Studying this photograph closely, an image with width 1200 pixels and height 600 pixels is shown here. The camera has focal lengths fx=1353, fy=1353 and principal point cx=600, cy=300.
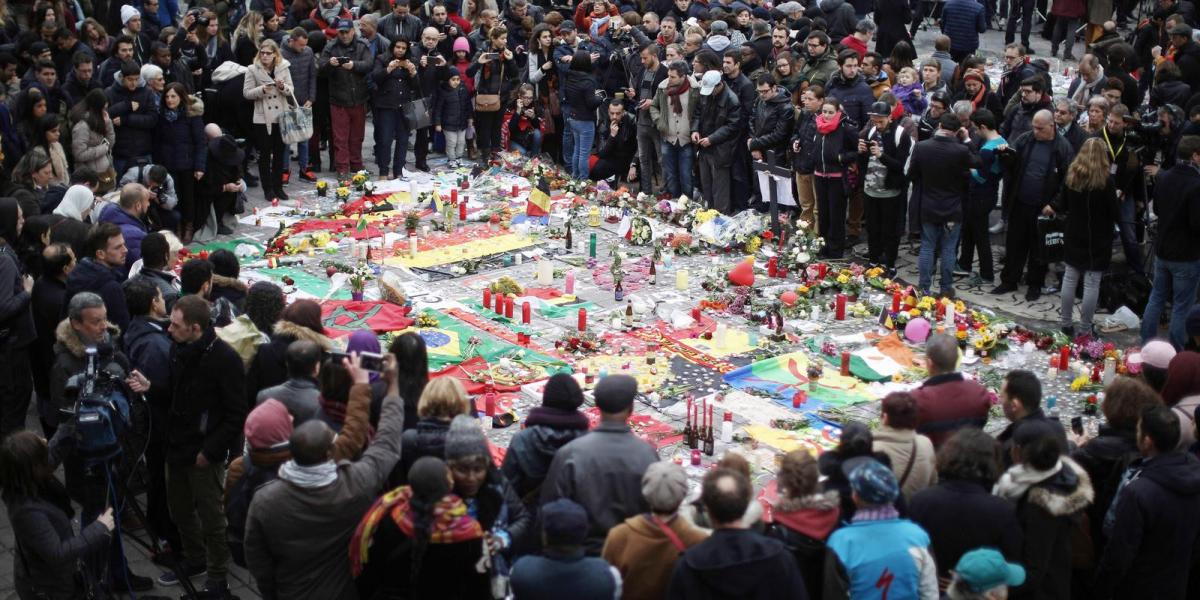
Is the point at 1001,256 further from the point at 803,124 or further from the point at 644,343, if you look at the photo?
the point at 644,343

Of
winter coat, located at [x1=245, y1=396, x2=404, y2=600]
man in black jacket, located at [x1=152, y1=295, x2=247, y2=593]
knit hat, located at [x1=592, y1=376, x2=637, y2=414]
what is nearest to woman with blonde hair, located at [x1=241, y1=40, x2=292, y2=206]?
man in black jacket, located at [x1=152, y1=295, x2=247, y2=593]

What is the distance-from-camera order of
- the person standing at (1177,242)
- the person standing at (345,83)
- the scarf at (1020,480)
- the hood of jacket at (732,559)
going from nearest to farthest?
Answer: the hood of jacket at (732,559) < the scarf at (1020,480) < the person standing at (1177,242) < the person standing at (345,83)

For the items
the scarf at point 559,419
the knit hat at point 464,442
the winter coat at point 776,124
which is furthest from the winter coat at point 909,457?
the winter coat at point 776,124

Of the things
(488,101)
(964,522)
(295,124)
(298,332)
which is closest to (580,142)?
(488,101)

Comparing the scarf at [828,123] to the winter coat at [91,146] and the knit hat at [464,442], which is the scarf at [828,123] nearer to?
the winter coat at [91,146]

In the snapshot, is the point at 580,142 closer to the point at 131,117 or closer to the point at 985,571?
the point at 131,117

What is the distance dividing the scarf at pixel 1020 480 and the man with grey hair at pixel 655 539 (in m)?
1.59

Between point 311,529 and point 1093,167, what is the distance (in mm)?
8346

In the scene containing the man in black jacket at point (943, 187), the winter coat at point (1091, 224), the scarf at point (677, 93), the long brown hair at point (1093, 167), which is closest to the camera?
the long brown hair at point (1093, 167)

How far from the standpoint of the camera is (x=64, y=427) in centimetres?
752

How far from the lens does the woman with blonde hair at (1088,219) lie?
12141 mm

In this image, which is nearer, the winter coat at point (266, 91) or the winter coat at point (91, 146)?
the winter coat at point (91, 146)

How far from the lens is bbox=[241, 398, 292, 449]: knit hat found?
→ 7.14 metres

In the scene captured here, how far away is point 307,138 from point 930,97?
776cm
